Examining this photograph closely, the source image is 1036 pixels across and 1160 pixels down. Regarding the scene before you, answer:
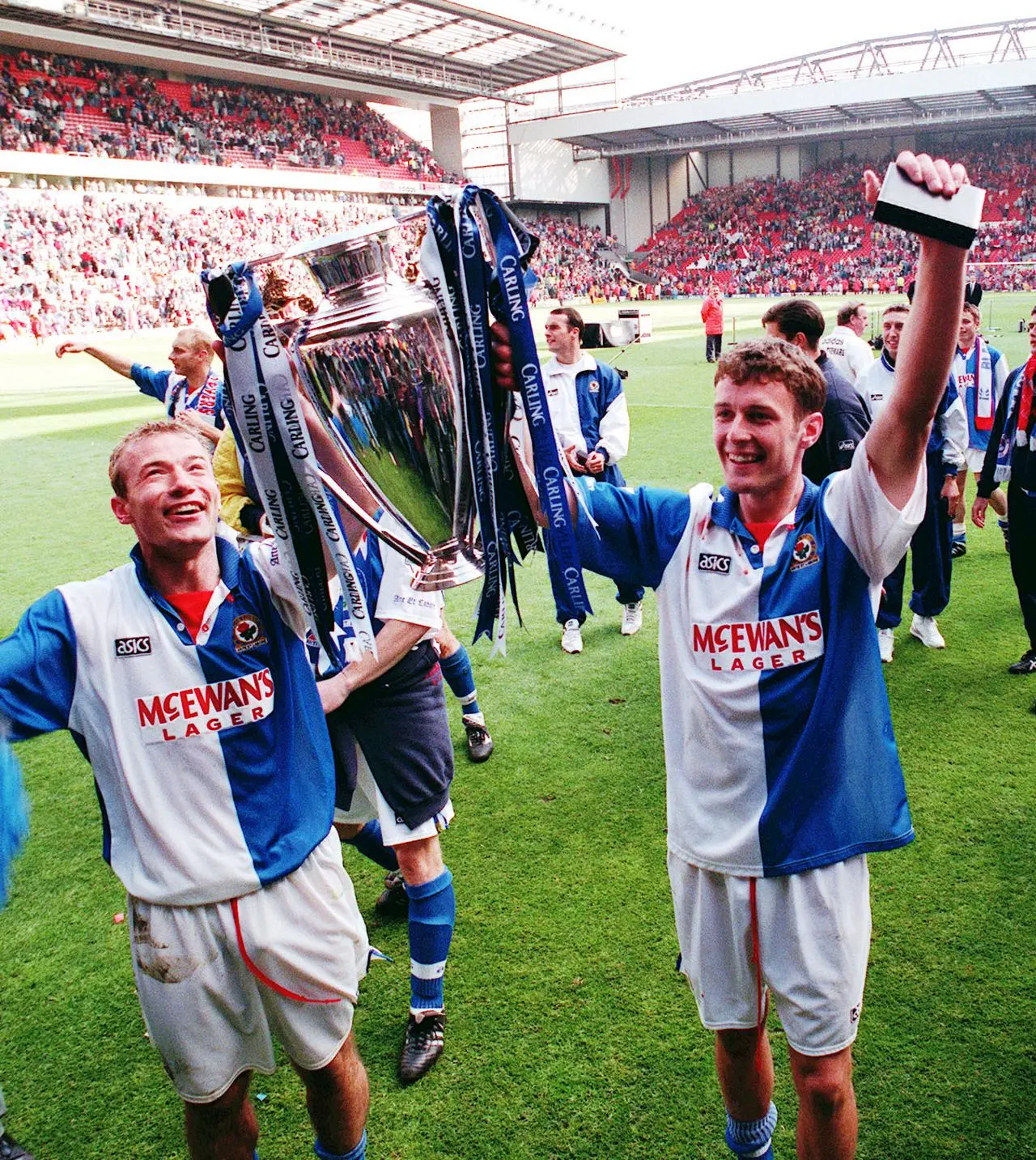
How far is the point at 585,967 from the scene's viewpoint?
10.3 feet

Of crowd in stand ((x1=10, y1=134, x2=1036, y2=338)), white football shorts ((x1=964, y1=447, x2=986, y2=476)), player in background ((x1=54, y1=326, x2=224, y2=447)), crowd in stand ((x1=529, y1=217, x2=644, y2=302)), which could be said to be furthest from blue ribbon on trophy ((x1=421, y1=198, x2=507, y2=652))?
crowd in stand ((x1=529, y1=217, x2=644, y2=302))

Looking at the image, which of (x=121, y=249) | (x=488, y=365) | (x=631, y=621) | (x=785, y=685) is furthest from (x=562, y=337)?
(x=121, y=249)

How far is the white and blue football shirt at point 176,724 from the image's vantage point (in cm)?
198

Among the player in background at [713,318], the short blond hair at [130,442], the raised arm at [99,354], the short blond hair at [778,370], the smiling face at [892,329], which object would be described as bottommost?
the short blond hair at [130,442]

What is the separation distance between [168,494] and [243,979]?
105 cm

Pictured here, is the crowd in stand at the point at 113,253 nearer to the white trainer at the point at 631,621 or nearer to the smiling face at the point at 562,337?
the smiling face at the point at 562,337

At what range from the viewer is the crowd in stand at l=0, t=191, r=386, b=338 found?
26906 mm

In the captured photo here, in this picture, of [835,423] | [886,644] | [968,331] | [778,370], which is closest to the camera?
[778,370]

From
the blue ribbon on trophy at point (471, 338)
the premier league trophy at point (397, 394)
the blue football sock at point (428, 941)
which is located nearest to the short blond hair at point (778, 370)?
the premier league trophy at point (397, 394)

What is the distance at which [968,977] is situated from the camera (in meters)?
2.97

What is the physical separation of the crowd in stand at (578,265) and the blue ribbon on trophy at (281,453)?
41.8 meters

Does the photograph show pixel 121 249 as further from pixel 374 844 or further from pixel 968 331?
pixel 374 844

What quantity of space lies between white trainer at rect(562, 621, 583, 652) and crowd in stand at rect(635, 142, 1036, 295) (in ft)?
131

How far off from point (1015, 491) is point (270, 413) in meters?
4.47
